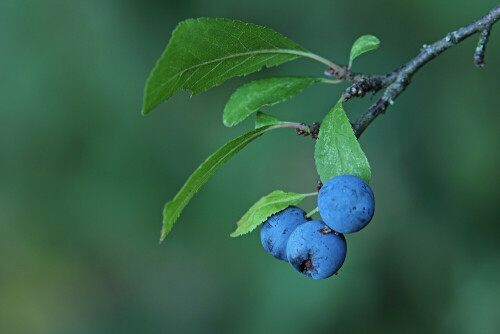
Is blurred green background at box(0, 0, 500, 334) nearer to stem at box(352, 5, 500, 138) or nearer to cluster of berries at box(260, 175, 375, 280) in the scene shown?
stem at box(352, 5, 500, 138)

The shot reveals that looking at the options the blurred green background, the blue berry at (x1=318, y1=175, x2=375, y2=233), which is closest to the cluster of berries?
the blue berry at (x1=318, y1=175, x2=375, y2=233)

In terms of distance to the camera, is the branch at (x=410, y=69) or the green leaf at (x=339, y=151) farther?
the branch at (x=410, y=69)

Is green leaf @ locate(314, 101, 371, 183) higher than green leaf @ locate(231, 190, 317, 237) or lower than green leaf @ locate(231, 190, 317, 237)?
higher

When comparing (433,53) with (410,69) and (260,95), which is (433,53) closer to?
(410,69)

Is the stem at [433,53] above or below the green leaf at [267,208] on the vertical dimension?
above

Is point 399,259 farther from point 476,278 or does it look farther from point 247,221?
point 247,221

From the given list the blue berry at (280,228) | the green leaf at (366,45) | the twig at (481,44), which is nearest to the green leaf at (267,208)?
the blue berry at (280,228)

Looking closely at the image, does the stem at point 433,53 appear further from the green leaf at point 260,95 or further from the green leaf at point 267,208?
the green leaf at point 267,208

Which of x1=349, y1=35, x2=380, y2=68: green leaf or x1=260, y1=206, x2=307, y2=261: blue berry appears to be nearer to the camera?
x1=260, y1=206, x2=307, y2=261: blue berry
